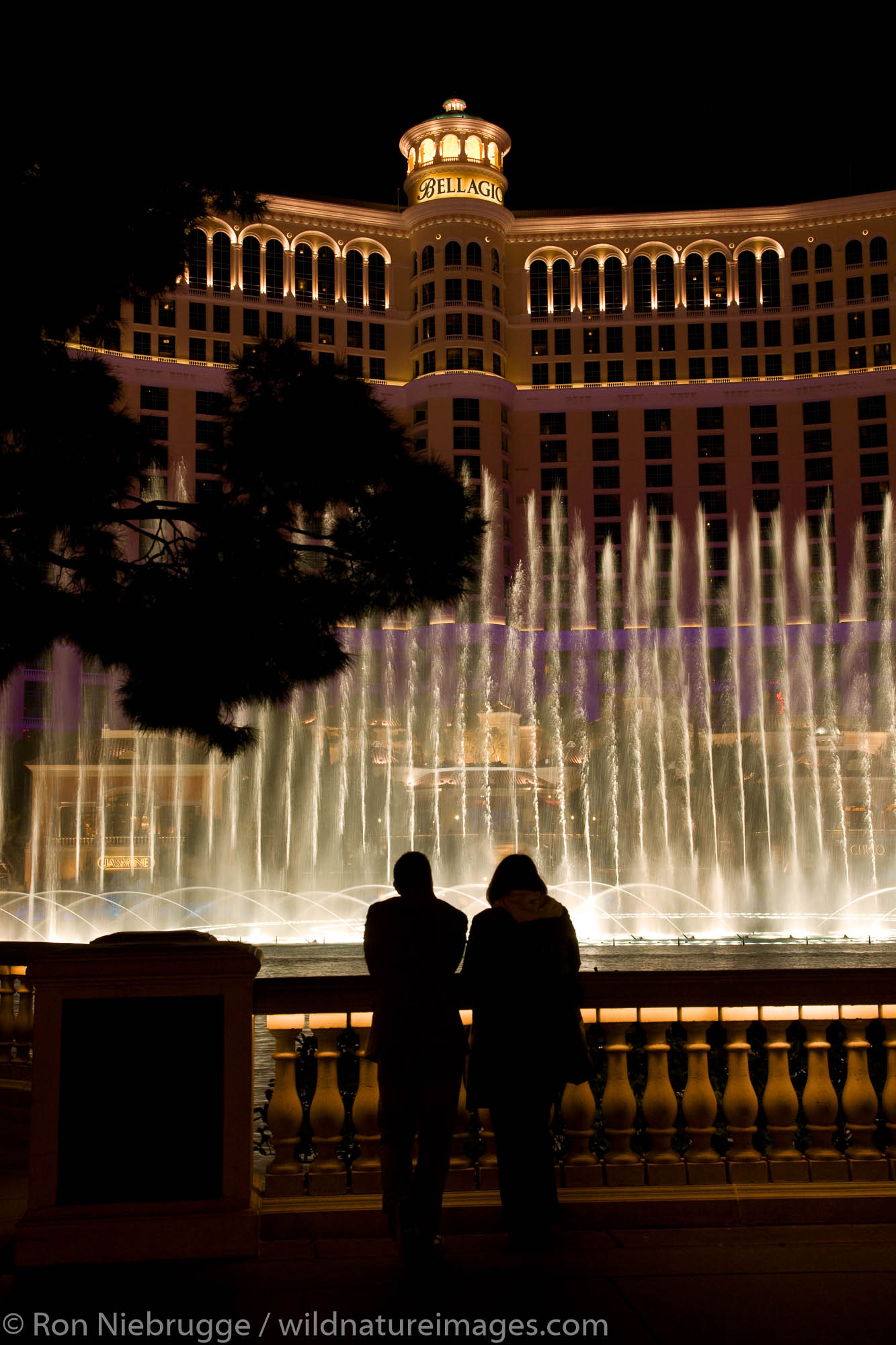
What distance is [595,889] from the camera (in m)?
32.4

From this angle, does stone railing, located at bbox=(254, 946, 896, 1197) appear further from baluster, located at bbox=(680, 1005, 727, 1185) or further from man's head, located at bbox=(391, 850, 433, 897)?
man's head, located at bbox=(391, 850, 433, 897)

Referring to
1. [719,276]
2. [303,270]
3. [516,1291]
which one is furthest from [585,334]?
[516,1291]

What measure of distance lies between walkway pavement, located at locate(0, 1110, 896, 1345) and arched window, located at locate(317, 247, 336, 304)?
6977cm

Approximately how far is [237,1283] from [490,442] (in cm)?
6509

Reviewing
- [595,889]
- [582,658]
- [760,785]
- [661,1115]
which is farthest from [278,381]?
[582,658]

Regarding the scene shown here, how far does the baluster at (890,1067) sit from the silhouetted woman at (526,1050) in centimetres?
148

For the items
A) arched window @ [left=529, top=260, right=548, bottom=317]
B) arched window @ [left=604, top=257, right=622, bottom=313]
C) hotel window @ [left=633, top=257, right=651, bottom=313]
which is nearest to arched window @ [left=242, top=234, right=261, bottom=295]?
arched window @ [left=529, top=260, right=548, bottom=317]

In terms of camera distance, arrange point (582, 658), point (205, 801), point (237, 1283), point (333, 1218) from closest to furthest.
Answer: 1. point (237, 1283)
2. point (333, 1218)
3. point (205, 801)
4. point (582, 658)

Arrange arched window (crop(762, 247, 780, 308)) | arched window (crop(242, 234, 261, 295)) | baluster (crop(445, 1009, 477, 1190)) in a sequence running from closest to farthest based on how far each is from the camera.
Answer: baluster (crop(445, 1009, 477, 1190))
arched window (crop(242, 234, 261, 295))
arched window (crop(762, 247, 780, 308))

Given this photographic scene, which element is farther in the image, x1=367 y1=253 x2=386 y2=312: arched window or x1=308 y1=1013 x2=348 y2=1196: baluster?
x1=367 y1=253 x2=386 y2=312: arched window

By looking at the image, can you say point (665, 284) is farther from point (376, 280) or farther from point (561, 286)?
point (376, 280)

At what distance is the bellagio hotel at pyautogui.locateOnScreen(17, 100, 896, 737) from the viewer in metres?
67.9

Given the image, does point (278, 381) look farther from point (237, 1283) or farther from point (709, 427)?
point (709, 427)

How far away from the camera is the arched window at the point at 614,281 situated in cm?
7169
